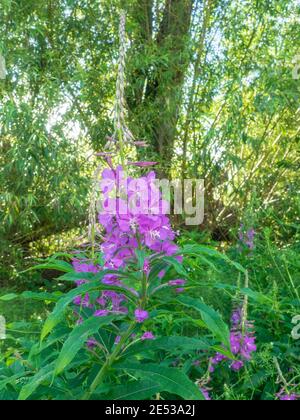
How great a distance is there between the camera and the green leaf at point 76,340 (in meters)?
1.30

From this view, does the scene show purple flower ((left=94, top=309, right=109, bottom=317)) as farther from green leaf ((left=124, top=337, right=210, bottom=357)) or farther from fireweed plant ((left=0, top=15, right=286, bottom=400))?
green leaf ((left=124, top=337, right=210, bottom=357))

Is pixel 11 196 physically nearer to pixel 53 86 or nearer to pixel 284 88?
pixel 53 86

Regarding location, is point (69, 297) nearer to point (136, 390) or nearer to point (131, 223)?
point (131, 223)

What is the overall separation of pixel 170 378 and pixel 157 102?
428cm

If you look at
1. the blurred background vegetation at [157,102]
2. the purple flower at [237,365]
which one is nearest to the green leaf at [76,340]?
the purple flower at [237,365]

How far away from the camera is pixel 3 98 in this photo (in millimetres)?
4891

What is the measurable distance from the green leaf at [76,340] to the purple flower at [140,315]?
0.05 meters

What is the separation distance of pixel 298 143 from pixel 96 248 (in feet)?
14.1

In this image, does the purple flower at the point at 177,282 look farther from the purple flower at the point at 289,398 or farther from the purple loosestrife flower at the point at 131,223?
the purple flower at the point at 289,398

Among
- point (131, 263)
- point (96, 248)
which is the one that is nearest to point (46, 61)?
point (96, 248)

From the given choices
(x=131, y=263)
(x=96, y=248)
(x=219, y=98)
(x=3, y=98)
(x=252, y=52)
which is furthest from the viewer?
(x=219, y=98)

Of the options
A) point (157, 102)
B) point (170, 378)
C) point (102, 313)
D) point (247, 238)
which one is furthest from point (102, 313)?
point (157, 102)

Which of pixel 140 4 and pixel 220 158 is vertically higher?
pixel 140 4

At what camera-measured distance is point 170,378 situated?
1.41 m
